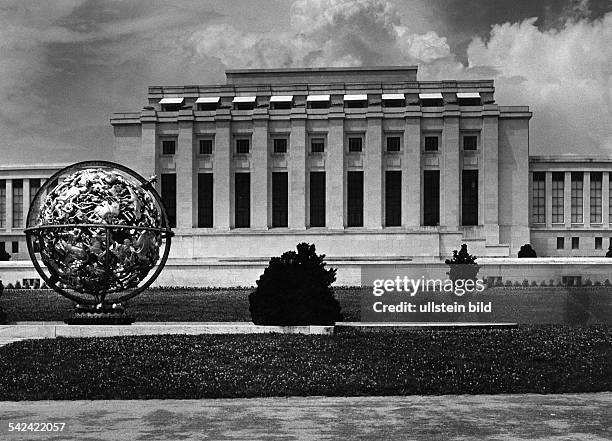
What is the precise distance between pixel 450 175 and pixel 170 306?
37739 millimetres

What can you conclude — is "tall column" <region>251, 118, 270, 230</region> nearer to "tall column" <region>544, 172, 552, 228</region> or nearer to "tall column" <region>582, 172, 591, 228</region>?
"tall column" <region>544, 172, 552, 228</region>

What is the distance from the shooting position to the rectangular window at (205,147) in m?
75.1

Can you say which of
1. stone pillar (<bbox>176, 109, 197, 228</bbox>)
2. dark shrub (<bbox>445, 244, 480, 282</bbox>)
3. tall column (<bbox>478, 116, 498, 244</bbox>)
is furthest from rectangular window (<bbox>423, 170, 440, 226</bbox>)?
dark shrub (<bbox>445, 244, 480, 282</bbox>)

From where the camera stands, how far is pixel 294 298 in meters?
25.0

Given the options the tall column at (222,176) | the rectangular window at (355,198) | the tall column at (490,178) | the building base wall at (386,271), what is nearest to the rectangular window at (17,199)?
the tall column at (222,176)

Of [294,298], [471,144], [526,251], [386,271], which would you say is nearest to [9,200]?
[471,144]

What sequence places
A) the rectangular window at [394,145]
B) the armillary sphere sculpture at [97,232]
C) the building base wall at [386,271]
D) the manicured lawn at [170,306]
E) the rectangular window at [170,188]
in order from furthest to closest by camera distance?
1. the rectangular window at [170,188]
2. the rectangular window at [394,145]
3. the building base wall at [386,271]
4. the manicured lawn at [170,306]
5. the armillary sphere sculpture at [97,232]

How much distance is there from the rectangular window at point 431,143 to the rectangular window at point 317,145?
824cm

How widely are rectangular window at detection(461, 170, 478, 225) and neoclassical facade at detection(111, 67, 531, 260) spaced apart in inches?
3.1

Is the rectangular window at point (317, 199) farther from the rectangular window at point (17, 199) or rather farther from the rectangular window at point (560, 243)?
the rectangular window at point (17, 199)

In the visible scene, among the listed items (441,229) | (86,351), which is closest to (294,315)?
(86,351)

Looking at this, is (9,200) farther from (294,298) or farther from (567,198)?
(294,298)

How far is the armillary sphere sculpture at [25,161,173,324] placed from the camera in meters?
24.1

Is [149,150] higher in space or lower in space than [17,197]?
higher
